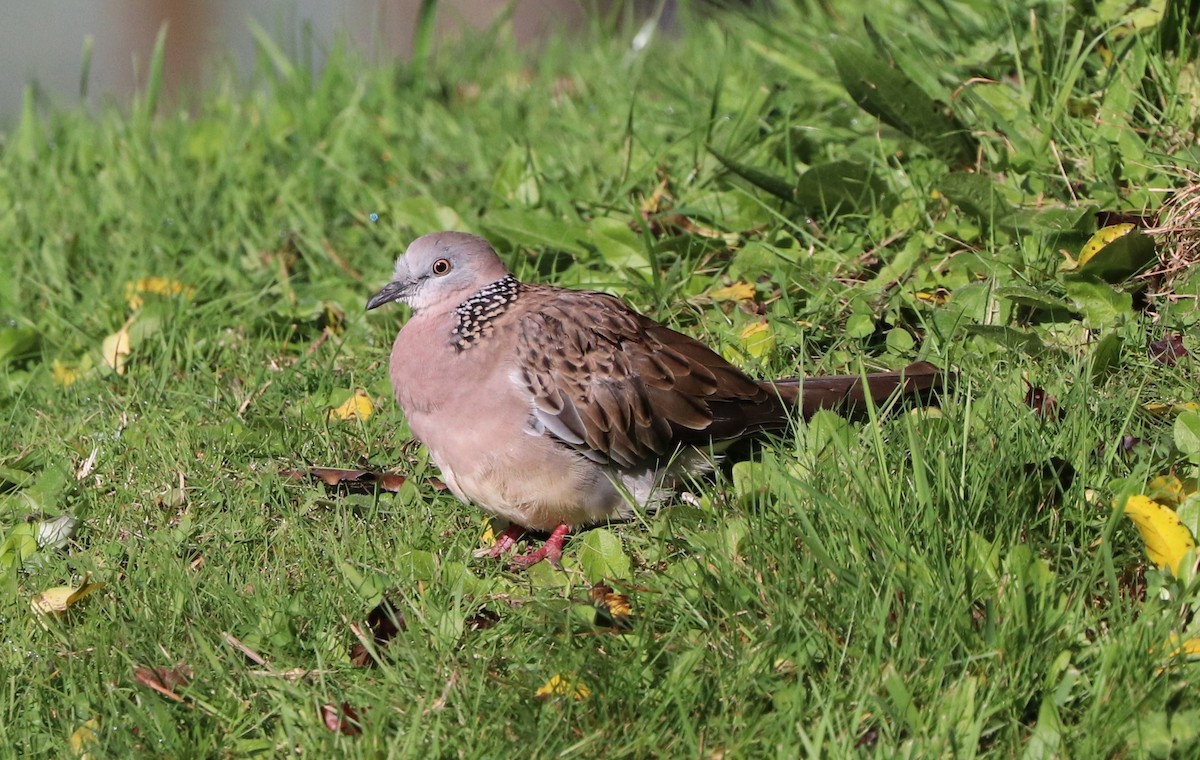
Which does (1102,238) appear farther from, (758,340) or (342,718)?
(342,718)

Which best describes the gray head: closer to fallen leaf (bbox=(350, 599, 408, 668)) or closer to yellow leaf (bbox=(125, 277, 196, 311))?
fallen leaf (bbox=(350, 599, 408, 668))

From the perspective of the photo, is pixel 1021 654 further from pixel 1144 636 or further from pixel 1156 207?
pixel 1156 207

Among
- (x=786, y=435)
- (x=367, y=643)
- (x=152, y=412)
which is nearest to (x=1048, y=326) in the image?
(x=786, y=435)

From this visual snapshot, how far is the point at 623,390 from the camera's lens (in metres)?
4.05

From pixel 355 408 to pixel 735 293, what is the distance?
4.61ft

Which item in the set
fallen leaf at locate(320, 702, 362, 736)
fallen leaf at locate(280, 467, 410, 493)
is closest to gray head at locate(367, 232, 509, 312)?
fallen leaf at locate(280, 467, 410, 493)

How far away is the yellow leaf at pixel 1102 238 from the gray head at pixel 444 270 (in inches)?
73.3

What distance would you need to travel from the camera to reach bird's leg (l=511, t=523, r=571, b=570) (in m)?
3.82

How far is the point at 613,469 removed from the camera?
13.3 ft

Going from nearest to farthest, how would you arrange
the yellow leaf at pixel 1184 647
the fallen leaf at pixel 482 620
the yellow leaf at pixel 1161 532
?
the yellow leaf at pixel 1184 647
the yellow leaf at pixel 1161 532
the fallen leaf at pixel 482 620

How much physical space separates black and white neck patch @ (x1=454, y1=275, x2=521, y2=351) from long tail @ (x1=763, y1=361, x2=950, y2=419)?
85 cm

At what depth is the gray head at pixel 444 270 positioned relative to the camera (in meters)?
4.38

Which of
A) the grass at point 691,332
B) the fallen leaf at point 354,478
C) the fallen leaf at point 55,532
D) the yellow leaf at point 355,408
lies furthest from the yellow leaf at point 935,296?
the fallen leaf at point 55,532

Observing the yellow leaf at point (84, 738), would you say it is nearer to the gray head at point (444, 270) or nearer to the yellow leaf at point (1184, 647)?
the gray head at point (444, 270)
